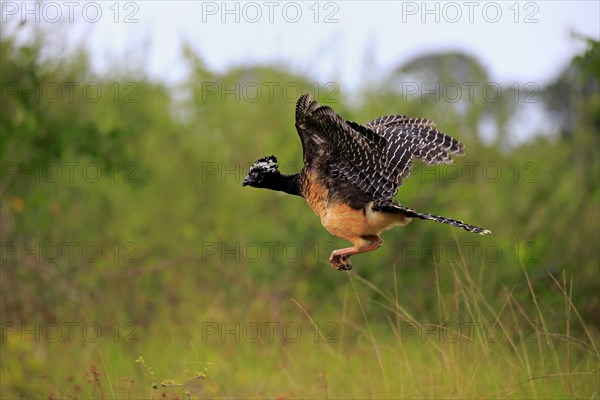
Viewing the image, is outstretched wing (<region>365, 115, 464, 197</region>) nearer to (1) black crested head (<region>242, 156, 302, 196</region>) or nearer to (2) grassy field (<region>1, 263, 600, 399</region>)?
(1) black crested head (<region>242, 156, 302, 196</region>)

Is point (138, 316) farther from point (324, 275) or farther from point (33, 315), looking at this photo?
point (324, 275)

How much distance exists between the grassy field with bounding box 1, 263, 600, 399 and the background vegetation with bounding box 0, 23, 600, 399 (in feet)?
0.18

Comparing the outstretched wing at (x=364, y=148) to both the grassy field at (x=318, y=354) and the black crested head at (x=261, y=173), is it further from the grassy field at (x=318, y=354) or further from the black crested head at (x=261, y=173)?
the grassy field at (x=318, y=354)

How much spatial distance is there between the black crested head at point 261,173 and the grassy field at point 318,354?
3.00 feet

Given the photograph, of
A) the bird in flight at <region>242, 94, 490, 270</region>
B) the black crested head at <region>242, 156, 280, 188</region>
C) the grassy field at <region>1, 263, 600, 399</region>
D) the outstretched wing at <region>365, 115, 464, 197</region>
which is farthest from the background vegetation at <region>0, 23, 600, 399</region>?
the black crested head at <region>242, 156, 280, 188</region>

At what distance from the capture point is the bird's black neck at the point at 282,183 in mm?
5543

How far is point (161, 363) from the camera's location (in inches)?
374

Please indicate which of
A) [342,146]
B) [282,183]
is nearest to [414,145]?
[342,146]

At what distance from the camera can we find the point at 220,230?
12.0 metres

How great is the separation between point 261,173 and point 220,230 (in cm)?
654

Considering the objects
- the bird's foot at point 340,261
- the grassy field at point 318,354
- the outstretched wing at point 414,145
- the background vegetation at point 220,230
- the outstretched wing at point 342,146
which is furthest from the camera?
the background vegetation at point 220,230

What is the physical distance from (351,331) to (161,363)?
258cm

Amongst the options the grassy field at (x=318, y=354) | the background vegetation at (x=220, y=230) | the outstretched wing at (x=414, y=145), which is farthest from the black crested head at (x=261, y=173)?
the background vegetation at (x=220, y=230)

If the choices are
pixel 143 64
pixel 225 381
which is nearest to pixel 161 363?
pixel 225 381
